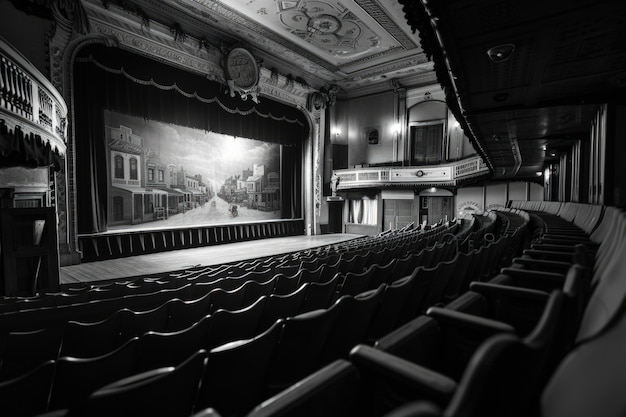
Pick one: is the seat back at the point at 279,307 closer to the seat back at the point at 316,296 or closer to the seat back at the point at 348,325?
the seat back at the point at 316,296

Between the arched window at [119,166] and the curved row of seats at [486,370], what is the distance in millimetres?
6284

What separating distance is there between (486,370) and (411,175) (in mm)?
8734

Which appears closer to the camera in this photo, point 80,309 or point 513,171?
point 80,309

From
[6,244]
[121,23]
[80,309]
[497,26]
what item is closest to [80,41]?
[121,23]

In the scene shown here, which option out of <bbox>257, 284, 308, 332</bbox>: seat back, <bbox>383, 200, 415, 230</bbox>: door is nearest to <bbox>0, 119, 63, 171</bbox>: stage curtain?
<bbox>257, 284, 308, 332</bbox>: seat back

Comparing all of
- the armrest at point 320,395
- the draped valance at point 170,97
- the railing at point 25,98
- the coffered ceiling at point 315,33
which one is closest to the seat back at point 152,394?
the armrest at point 320,395

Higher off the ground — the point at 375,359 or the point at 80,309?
the point at 375,359

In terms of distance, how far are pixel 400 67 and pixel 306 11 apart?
3.51 metres

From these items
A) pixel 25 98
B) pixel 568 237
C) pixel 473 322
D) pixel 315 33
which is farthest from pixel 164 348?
pixel 315 33

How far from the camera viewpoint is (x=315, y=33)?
7199 millimetres

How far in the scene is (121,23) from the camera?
5.27 metres

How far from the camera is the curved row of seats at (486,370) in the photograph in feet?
1.14

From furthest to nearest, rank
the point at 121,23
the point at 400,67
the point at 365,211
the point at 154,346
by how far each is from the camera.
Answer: the point at 365,211 < the point at 400,67 < the point at 121,23 < the point at 154,346

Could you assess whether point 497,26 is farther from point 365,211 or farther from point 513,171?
point 365,211
